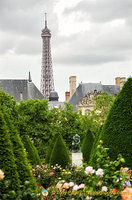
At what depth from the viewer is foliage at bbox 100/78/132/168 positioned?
699 cm

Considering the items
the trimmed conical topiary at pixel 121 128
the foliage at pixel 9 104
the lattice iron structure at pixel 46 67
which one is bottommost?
the trimmed conical topiary at pixel 121 128

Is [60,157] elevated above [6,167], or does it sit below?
below

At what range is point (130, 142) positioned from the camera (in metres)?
7.00

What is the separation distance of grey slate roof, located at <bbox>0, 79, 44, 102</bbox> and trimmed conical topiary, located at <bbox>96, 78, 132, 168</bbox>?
1927 inches

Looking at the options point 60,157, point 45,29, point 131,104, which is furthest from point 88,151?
point 45,29

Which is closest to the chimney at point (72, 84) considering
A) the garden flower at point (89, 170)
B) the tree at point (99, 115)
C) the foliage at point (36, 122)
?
the tree at point (99, 115)

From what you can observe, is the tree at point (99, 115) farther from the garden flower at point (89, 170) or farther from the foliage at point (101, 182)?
the garden flower at point (89, 170)

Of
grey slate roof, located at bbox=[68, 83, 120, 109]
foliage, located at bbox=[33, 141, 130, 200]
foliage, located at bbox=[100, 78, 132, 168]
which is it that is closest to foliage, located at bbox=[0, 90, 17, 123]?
foliage, located at bbox=[100, 78, 132, 168]

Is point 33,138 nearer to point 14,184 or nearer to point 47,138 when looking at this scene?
point 47,138

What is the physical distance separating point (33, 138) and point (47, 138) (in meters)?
1.25

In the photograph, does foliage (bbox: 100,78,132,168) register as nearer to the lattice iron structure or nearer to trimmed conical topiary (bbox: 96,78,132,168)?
trimmed conical topiary (bbox: 96,78,132,168)

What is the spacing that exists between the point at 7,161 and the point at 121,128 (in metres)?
2.96

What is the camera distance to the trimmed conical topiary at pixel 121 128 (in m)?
6.99

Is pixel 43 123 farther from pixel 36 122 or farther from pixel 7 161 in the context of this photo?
pixel 7 161
